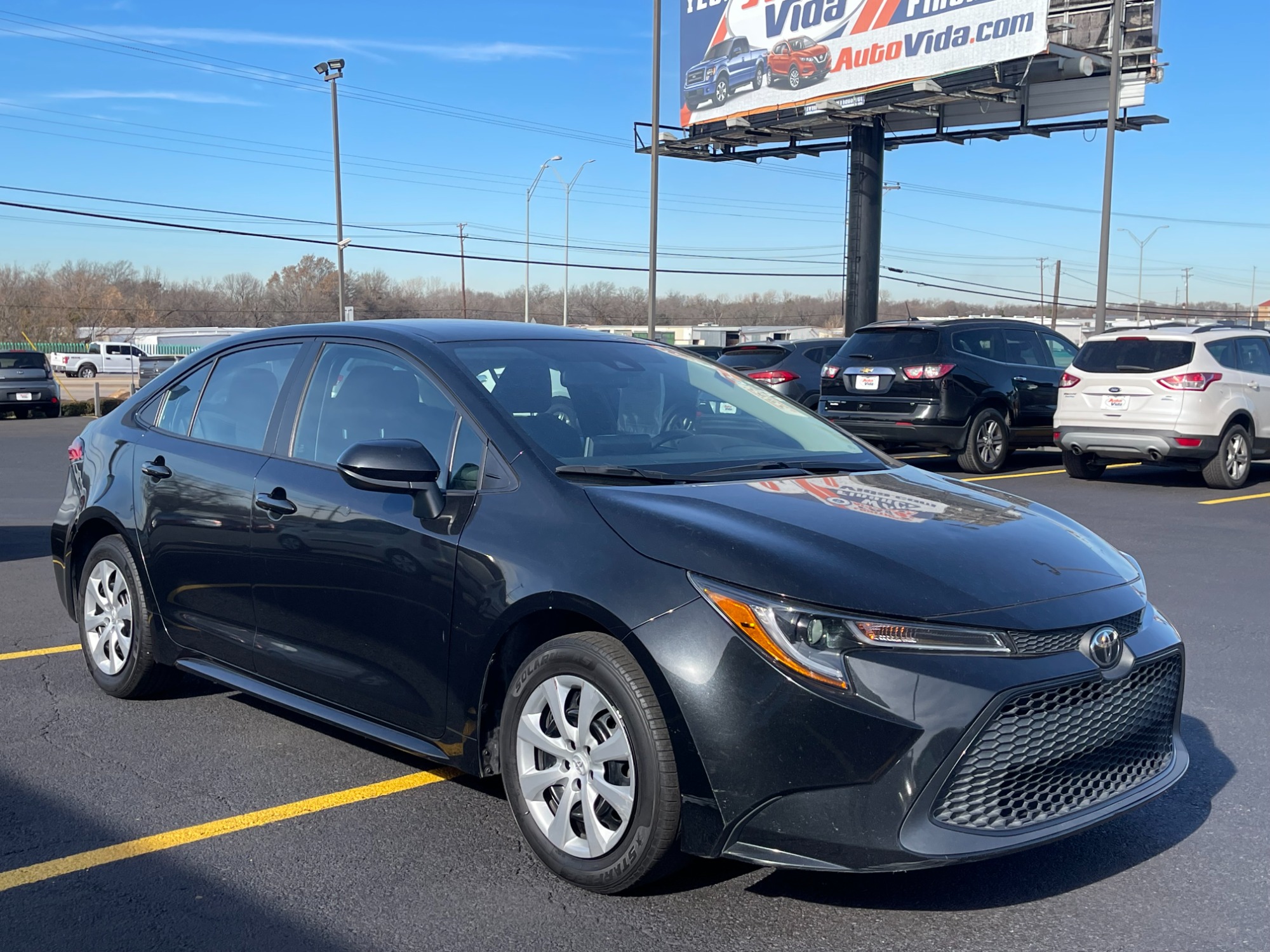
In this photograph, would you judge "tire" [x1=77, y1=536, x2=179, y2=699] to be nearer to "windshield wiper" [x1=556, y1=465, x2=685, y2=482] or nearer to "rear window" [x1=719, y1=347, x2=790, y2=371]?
"windshield wiper" [x1=556, y1=465, x2=685, y2=482]

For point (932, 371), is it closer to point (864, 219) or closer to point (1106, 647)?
point (1106, 647)

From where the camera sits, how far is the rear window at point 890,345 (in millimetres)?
14812

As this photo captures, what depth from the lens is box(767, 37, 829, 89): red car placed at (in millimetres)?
32094

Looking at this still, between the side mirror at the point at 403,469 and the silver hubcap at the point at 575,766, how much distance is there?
76cm


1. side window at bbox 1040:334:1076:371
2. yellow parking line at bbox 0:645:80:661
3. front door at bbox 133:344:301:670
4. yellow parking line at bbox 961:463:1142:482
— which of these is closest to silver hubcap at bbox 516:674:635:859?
front door at bbox 133:344:301:670

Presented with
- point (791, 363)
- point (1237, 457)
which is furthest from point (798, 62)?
point (1237, 457)

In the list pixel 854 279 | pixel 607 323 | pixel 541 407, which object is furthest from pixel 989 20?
pixel 607 323

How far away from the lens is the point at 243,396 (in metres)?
4.86

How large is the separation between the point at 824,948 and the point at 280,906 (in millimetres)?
1467

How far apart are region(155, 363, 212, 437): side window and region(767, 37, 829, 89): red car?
29468mm

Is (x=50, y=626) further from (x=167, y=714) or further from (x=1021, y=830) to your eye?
(x=1021, y=830)

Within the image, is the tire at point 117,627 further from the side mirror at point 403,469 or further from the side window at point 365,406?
the side mirror at point 403,469

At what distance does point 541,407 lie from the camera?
404 centimetres

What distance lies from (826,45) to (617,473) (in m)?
30.9
